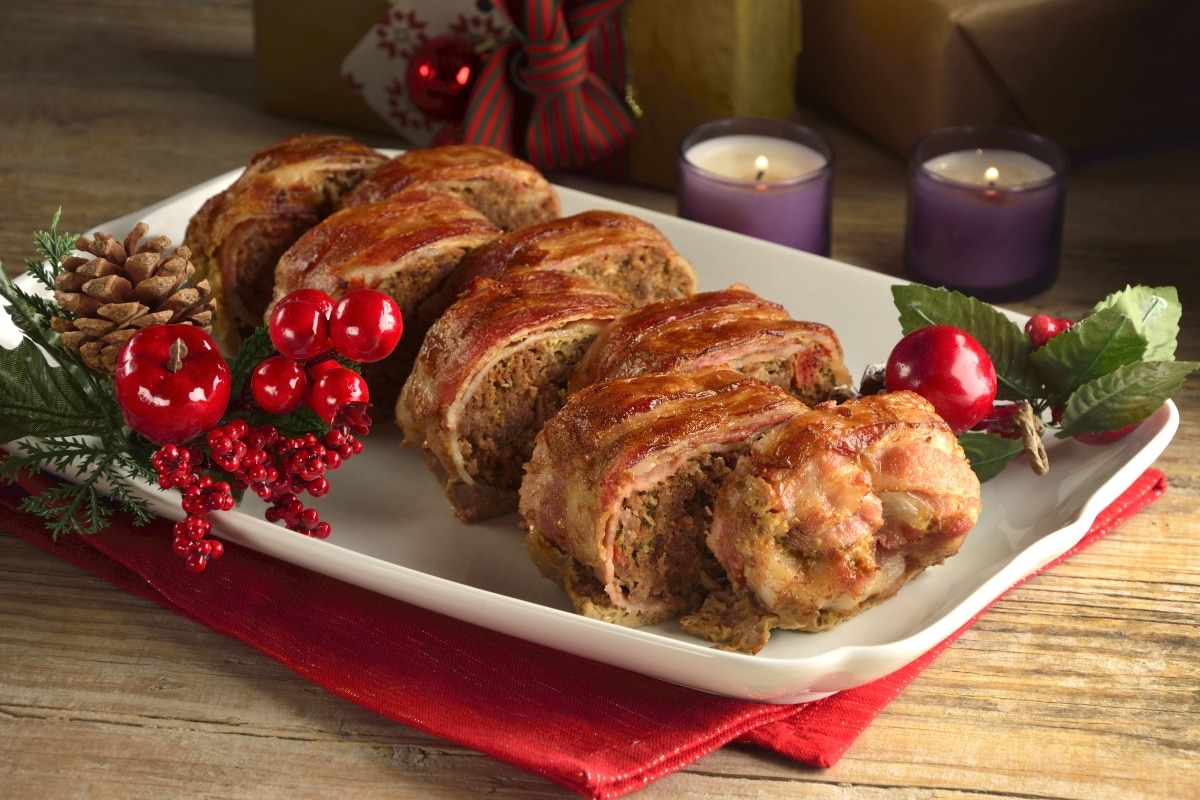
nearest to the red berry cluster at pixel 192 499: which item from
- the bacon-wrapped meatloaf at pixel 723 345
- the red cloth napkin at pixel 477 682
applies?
the red cloth napkin at pixel 477 682

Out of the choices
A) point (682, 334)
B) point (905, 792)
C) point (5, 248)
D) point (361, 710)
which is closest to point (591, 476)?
point (682, 334)

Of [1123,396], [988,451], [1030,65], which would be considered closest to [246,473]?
[988,451]

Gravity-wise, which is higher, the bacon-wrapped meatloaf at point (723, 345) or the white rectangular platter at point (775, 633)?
the bacon-wrapped meatloaf at point (723, 345)

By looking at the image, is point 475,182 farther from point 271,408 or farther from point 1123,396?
point 1123,396

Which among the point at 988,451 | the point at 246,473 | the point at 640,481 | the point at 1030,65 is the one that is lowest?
the point at 988,451

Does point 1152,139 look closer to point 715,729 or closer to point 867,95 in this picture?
point 867,95

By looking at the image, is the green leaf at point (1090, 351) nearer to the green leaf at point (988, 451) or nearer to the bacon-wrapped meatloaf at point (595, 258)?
the green leaf at point (988, 451)
